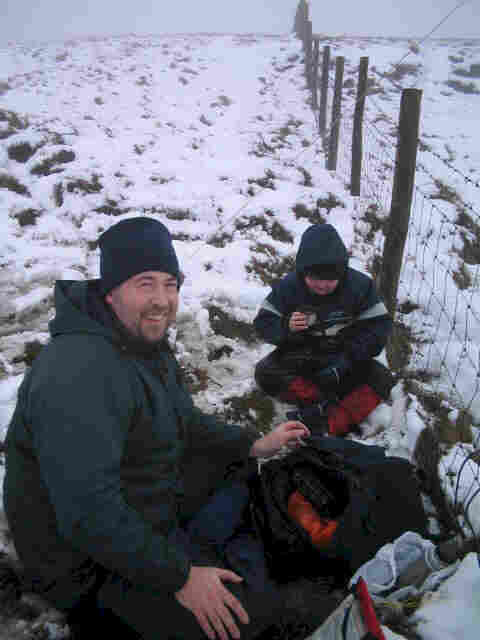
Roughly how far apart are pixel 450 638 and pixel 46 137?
833cm

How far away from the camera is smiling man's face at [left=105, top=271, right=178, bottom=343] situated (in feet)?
5.48

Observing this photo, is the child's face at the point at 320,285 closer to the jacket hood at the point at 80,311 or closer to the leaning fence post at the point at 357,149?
the jacket hood at the point at 80,311

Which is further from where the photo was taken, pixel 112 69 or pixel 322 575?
pixel 112 69

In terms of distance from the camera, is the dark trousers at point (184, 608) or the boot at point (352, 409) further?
the boot at point (352, 409)

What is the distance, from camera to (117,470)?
137 centimetres

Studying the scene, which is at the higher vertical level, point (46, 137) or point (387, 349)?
point (46, 137)

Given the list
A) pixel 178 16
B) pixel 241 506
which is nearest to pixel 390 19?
pixel 178 16

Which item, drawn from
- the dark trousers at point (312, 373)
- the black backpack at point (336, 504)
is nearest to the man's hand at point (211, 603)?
the black backpack at point (336, 504)

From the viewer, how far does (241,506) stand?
1.94m

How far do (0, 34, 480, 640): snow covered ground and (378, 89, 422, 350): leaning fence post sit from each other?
0.64 ft

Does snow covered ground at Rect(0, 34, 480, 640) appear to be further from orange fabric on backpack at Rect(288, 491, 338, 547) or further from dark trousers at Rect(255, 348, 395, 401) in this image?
orange fabric on backpack at Rect(288, 491, 338, 547)

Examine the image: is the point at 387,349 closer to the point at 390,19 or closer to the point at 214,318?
the point at 214,318

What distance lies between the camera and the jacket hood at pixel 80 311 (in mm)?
1497

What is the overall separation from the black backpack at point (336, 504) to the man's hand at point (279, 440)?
0.06 metres
